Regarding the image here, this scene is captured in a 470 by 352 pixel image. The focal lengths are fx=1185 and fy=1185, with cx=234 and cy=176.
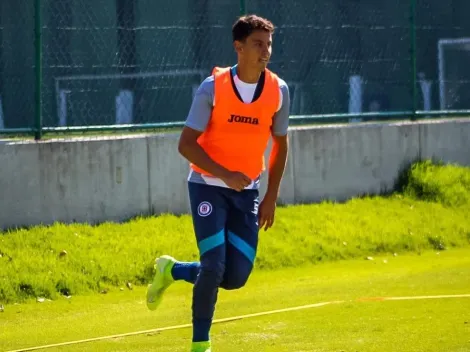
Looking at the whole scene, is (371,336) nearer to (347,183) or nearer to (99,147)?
(99,147)

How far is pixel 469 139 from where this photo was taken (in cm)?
1524

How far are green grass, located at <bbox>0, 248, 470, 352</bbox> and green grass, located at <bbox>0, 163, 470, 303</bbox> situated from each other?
22cm

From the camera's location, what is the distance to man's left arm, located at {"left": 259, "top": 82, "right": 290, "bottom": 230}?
7180 mm

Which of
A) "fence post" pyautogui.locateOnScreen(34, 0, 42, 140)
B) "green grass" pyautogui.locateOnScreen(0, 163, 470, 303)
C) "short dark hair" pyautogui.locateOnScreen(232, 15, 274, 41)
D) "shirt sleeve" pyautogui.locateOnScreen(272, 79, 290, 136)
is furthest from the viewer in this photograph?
"fence post" pyautogui.locateOnScreen(34, 0, 42, 140)

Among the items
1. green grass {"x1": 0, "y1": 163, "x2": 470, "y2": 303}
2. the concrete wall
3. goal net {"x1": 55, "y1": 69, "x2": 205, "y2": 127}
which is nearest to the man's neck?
green grass {"x1": 0, "y1": 163, "x2": 470, "y2": 303}

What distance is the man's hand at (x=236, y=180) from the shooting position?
264 inches

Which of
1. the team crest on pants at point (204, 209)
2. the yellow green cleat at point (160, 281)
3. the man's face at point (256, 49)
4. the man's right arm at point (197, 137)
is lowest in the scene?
the yellow green cleat at point (160, 281)

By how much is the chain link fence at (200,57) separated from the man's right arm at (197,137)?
4641mm

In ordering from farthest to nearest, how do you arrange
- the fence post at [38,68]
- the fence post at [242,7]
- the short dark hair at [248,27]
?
the fence post at [242,7]
the fence post at [38,68]
the short dark hair at [248,27]

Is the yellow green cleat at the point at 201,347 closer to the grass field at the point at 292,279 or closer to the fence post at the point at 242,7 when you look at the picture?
the grass field at the point at 292,279

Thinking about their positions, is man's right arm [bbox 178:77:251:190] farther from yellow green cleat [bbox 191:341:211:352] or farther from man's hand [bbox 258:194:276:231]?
yellow green cleat [bbox 191:341:211:352]

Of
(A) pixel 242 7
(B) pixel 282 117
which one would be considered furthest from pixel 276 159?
(A) pixel 242 7

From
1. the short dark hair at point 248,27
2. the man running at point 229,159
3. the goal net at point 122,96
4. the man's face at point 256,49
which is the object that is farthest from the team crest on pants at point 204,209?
the goal net at point 122,96

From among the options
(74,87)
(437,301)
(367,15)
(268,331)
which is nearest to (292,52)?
(367,15)
